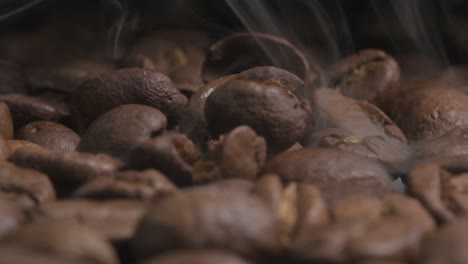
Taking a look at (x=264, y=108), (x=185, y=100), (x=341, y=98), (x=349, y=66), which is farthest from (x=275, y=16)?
(x=264, y=108)

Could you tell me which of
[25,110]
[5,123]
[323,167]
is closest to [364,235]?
[323,167]

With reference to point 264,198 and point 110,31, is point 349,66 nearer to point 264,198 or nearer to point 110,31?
point 110,31

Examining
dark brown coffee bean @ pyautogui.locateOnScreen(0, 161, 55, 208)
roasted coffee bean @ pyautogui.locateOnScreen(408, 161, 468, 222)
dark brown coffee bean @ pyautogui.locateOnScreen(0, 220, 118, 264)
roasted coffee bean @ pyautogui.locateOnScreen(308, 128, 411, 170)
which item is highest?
dark brown coffee bean @ pyautogui.locateOnScreen(0, 220, 118, 264)

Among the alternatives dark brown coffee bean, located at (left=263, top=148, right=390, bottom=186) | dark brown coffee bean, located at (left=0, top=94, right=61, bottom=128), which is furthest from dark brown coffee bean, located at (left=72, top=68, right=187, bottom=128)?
dark brown coffee bean, located at (left=263, top=148, right=390, bottom=186)

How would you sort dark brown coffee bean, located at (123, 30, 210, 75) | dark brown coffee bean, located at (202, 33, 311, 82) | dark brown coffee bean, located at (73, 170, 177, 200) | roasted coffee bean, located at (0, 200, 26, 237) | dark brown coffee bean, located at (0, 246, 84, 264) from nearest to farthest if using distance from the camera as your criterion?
dark brown coffee bean, located at (0, 246, 84, 264) → roasted coffee bean, located at (0, 200, 26, 237) → dark brown coffee bean, located at (73, 170, 177, 200) → dark brown coffee bean, located at (202, 33, 311, 82) → dark brown coffee bean, located at (123, 30, 210, 75)

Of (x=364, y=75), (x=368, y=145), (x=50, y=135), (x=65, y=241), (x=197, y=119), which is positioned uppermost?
(x=65, y=241)

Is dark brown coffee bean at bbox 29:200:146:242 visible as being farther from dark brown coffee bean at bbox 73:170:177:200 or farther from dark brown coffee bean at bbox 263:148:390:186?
dark brown coffee bean at bbox 263:148:390:186

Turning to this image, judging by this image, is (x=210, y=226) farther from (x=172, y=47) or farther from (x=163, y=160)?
(x=172, y=47)
